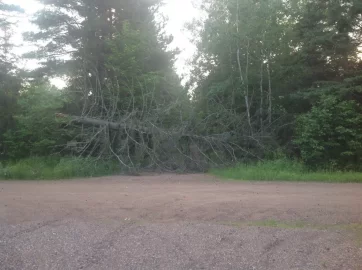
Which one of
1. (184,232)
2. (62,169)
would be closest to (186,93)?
(62,169)

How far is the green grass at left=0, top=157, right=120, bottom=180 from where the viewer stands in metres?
14.9

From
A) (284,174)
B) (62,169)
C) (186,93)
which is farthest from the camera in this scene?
(186,93)

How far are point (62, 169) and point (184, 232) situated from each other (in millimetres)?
10111

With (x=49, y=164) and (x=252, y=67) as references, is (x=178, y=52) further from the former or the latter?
(x=49, y=164)

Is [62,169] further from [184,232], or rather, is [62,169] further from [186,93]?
[184,232]

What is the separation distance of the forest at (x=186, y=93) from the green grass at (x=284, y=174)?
76 cm

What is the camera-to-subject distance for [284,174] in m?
13.2

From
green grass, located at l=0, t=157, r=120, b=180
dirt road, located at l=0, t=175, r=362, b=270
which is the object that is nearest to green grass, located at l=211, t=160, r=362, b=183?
dirt road, located at l=0, t=175, r=362, b=270

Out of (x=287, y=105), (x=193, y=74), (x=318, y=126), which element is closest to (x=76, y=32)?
(x=193, y=74)

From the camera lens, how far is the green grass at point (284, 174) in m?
12.9

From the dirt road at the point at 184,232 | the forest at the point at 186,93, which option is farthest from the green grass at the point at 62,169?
the dirt road at the point at 184,232

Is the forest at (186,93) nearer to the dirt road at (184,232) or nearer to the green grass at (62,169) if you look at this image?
the green grass at (62,169)

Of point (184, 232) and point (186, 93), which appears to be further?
point (186, 93)

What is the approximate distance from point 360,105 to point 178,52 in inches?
399
